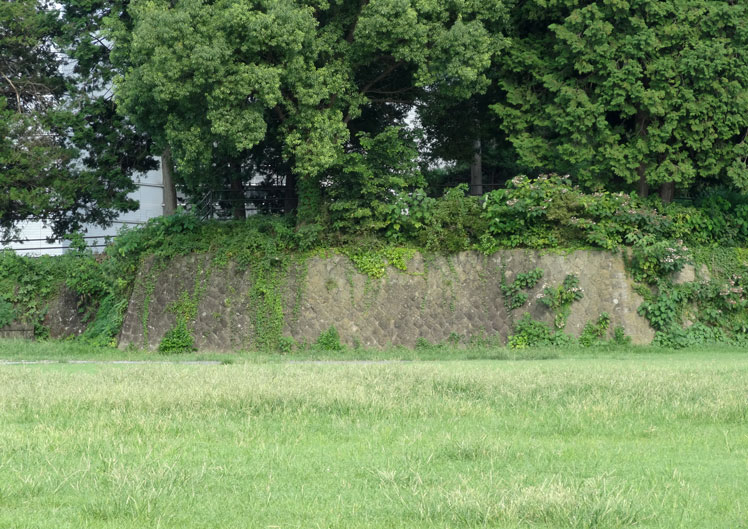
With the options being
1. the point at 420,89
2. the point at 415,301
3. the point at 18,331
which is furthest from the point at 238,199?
the point at 415,301

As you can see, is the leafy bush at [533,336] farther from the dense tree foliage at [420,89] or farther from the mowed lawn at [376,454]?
the mowed lawn at [376,454]

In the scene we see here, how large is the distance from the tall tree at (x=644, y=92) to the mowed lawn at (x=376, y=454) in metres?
15.1

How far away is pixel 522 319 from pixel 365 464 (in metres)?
19.9

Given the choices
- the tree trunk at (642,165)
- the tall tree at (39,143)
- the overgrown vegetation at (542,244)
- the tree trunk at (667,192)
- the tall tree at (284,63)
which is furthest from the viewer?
the tall tree at (39,143)

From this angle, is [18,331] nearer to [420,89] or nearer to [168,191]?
[168,191]

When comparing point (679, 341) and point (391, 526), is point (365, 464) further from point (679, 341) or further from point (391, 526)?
point (679, 341)

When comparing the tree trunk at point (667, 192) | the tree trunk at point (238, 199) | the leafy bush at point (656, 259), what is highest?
the tree trunk at point (238, 199)

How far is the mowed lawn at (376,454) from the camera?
5.60 m

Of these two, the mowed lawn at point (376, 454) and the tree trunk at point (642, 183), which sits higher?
the tree trunk at point (642, 183)

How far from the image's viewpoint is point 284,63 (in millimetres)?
24359

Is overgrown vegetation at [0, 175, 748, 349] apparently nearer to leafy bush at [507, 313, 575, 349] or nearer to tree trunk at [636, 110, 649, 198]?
leafy bush at [507, 313, 575, 349]

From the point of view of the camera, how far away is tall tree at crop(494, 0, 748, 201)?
85.5 ft

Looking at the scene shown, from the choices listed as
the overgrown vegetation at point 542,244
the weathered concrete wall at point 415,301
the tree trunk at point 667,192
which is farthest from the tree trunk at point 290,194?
the tree trunk at point 667,192

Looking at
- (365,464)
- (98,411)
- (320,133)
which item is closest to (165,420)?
(98,411)
